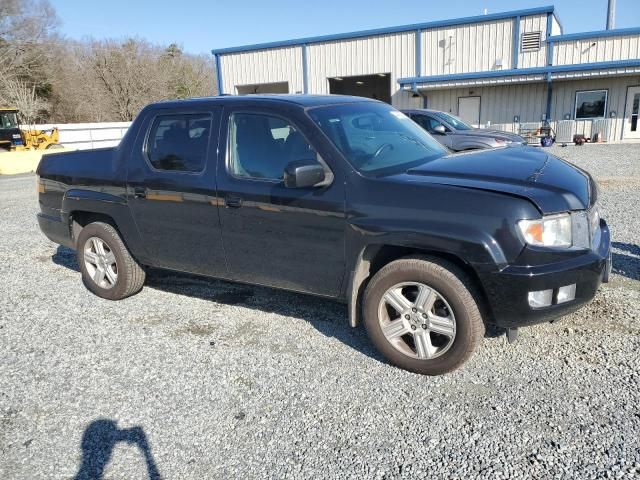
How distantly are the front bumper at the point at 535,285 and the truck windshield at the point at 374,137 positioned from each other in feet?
3.57

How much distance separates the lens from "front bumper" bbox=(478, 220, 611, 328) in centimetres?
300

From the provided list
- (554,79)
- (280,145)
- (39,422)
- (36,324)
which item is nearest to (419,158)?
(280,145)

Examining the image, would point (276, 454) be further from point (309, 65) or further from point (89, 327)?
point (309, 65)

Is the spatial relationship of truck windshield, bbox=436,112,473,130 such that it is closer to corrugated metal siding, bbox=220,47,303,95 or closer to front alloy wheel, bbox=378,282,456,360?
front alloy wheel, bbox=378,282,456,360

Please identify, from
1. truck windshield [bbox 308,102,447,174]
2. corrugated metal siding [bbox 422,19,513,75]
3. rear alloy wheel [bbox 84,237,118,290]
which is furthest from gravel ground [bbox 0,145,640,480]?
corrugated metal siding [bbox 422,19,513,75]

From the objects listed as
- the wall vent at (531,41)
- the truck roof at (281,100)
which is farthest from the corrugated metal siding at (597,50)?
the truck roof at (281,100)

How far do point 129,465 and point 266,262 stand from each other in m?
1.71

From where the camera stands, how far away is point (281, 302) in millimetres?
4828

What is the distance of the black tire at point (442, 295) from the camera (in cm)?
319

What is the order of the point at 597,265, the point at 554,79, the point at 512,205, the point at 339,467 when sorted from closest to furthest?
the point at 339,467
the point at 512,205
the point at 597,265
the point at 554,79

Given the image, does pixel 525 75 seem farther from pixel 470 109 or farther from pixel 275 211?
pixel 275 211

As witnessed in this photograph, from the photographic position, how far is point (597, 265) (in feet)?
10.4

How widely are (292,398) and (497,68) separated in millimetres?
26672

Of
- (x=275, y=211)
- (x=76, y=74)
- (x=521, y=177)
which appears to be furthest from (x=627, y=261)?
(x=76, y=74)
